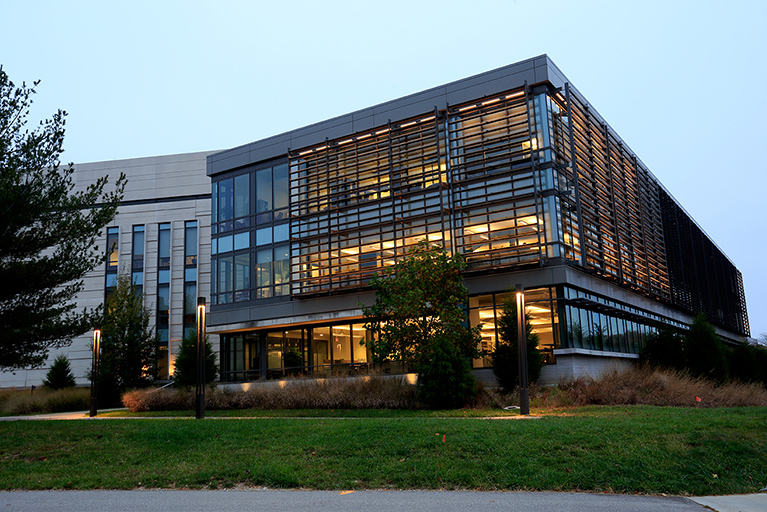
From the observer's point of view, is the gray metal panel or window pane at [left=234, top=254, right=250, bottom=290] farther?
window pane at [left=234, top=254, right=250, bottom=290]

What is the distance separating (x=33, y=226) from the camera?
1756 cm

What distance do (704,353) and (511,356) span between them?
991cm

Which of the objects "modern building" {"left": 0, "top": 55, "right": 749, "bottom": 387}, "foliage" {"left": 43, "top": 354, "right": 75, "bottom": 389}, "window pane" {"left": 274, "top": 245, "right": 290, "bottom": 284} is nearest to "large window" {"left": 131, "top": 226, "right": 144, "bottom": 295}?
"foliage" {"left": 43, "top": 354, "right": 75, "bottom": 389}

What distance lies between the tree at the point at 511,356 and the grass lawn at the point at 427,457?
8.79m

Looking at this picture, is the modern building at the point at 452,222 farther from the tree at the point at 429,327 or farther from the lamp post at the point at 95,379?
the lamp post at the point at 95,379

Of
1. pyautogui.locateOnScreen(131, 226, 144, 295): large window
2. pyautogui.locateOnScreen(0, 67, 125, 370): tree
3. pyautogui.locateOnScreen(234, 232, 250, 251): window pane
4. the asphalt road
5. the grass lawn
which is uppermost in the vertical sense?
pyautogui.locateOnScreen(131, 226, 144, 295): large window

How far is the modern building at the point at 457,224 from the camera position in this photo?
25109 millimetres

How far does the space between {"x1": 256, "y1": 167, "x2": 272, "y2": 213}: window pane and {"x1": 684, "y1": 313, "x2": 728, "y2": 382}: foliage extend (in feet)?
69.6

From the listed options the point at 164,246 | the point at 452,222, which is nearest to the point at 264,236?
the point at 452,222

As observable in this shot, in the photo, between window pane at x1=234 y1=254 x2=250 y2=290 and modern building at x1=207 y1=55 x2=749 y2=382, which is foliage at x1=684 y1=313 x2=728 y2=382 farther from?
window pane at x1=234 y1=254 x2=250 y2=290

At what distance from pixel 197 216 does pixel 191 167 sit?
4.13 metres

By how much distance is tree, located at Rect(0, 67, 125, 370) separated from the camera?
1641 centimetres

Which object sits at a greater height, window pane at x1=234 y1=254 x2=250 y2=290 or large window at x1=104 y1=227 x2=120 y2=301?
large window at x1=104 y1=227 x2=120 y2=301

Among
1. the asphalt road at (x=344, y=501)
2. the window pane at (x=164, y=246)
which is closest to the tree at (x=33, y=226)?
the asphalt road at (x=344, y=501)
